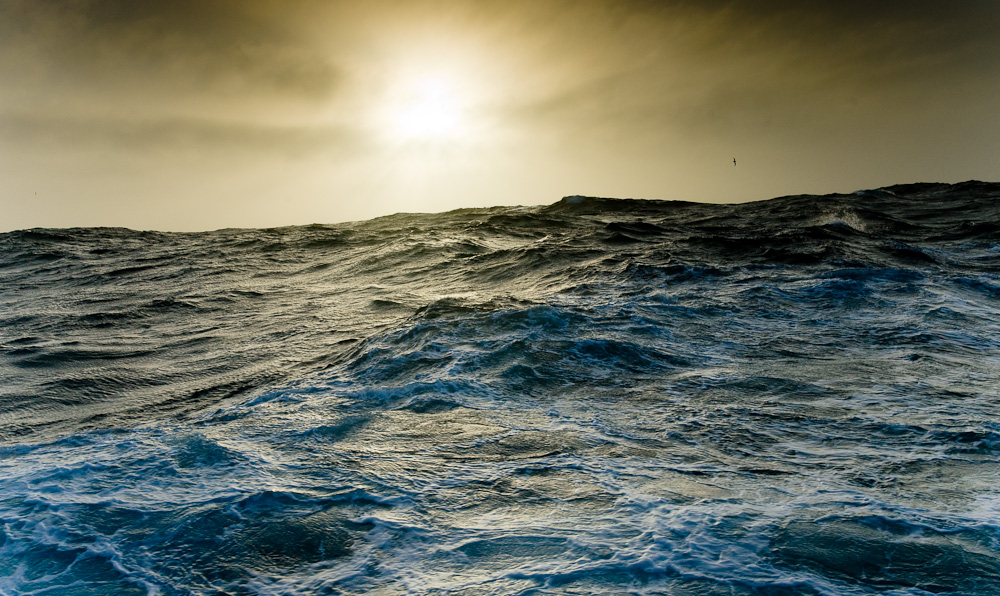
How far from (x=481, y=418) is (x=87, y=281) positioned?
1756cm

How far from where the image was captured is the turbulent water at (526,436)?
3648mm

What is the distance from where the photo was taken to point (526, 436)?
5695 millimetres

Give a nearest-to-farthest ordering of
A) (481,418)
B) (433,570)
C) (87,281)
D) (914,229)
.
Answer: (433,570)
(481,418)
(87,281)
(914,229)

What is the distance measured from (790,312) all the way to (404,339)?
6.21 metres

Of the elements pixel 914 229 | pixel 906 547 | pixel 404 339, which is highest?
pixel 914 229

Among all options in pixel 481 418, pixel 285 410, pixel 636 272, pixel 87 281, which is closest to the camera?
pixel 481 418

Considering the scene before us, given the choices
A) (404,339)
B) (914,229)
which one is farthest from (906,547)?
(914,229)

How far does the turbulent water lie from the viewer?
144 inches

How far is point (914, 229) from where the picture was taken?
20.5 meters

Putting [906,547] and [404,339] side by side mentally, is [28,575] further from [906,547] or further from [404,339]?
[404,339]

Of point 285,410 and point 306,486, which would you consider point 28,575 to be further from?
point 285,410

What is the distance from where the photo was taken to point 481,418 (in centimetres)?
623

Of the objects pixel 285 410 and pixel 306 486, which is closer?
pixel 306 486

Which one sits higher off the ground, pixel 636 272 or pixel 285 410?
pixel 636 272
